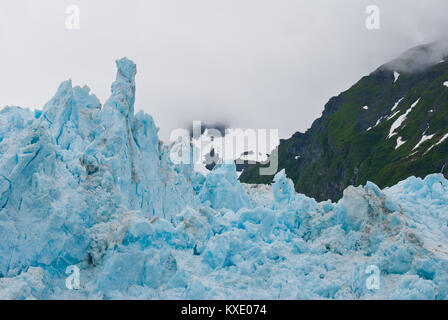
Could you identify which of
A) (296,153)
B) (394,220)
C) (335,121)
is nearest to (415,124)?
(335,121)

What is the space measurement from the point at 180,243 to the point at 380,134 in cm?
10149

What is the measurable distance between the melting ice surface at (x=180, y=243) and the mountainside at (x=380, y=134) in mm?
65758

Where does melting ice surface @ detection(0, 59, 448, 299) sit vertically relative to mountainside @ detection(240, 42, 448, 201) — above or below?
below

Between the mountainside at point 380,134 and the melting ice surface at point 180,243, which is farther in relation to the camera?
the mountainside at point 380,134

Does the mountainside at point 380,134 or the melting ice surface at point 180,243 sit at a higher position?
the mountainside at point 380,134

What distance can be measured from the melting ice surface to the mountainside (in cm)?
6576

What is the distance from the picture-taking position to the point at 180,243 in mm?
16797

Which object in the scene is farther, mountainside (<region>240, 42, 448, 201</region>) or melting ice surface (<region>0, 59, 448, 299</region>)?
mountainside (<region>240, 42, 448, 201</region>)

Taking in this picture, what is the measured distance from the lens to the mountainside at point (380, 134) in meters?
89.8

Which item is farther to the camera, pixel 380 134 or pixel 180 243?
pixel 380 134

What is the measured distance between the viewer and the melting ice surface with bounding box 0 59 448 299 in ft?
45.5

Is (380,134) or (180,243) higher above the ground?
(380,134)

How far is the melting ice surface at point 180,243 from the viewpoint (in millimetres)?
13875
